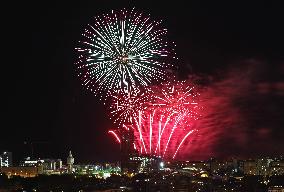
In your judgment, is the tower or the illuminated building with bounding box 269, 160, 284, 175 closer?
the tower

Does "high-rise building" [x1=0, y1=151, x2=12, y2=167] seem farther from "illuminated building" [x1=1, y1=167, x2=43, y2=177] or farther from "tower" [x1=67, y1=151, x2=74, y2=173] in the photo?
"tower" [x1=67, y1=151, x2=74, y2=173]

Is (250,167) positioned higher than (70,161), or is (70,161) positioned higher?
(70,161)

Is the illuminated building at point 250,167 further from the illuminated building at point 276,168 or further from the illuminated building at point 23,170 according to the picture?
the illuminated building at point 23,170

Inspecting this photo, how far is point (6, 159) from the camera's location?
3162 inches

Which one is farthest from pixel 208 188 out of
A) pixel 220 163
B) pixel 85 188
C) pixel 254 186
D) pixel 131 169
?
pixel 220 163

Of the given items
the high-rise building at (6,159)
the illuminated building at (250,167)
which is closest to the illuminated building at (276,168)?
the illuminated building at (250,167)

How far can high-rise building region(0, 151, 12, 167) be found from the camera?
79.7 metres

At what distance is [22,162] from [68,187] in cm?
3455

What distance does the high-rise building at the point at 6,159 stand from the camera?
79706 mm

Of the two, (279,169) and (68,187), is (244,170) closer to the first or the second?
(279,169)

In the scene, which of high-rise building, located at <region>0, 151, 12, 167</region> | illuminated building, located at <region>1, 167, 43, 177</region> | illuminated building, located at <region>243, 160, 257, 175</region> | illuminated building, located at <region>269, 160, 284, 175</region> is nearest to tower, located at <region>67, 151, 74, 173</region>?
illuminated building, located at <region>1, 167, 43, 177</region>

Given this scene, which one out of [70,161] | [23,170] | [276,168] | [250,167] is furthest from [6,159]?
[276,168]

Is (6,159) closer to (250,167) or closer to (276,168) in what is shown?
(250,167)

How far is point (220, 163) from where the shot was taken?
4094 inches
